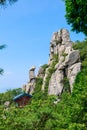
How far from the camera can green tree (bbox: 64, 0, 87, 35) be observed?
94.1 ft

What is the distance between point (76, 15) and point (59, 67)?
2141 inches

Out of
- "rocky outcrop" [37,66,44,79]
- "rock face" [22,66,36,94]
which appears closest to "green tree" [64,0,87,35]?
"rock face" [22,66,36,94]

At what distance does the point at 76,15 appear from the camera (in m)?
29.6

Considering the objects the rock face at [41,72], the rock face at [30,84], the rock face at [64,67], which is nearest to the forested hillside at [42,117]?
the rock face at [64,67]

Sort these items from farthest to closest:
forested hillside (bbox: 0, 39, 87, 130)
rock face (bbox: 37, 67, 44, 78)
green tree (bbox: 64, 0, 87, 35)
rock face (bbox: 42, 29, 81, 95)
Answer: rock face (bbox: 37, 67, 44, 78) < rock face (bbox: 42, 29, 81, 95) < green tree (bbox: 64, 0, 87, 35) < forested hillside (bbox: 0, 39, 87, 130)

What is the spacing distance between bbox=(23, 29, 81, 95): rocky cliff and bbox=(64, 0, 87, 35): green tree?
147 feet

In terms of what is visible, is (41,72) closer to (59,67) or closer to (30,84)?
(30,84)

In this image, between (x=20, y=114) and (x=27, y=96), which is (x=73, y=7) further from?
(x=27, y=96)

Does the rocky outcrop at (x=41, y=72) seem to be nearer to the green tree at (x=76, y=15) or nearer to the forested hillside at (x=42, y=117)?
the green tree at (x=76, y=15)

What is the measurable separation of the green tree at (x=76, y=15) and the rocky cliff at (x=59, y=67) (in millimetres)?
44819

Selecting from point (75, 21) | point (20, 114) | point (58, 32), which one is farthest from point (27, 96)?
point (20, 114)

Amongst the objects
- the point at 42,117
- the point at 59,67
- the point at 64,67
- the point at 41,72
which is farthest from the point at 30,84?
the point at 42,117

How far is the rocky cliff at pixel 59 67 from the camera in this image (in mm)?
79812

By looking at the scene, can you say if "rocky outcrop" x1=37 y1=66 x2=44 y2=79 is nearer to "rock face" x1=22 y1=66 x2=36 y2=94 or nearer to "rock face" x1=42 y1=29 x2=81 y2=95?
"rock face" x1=22 y1=66 x2=36 y2=94
